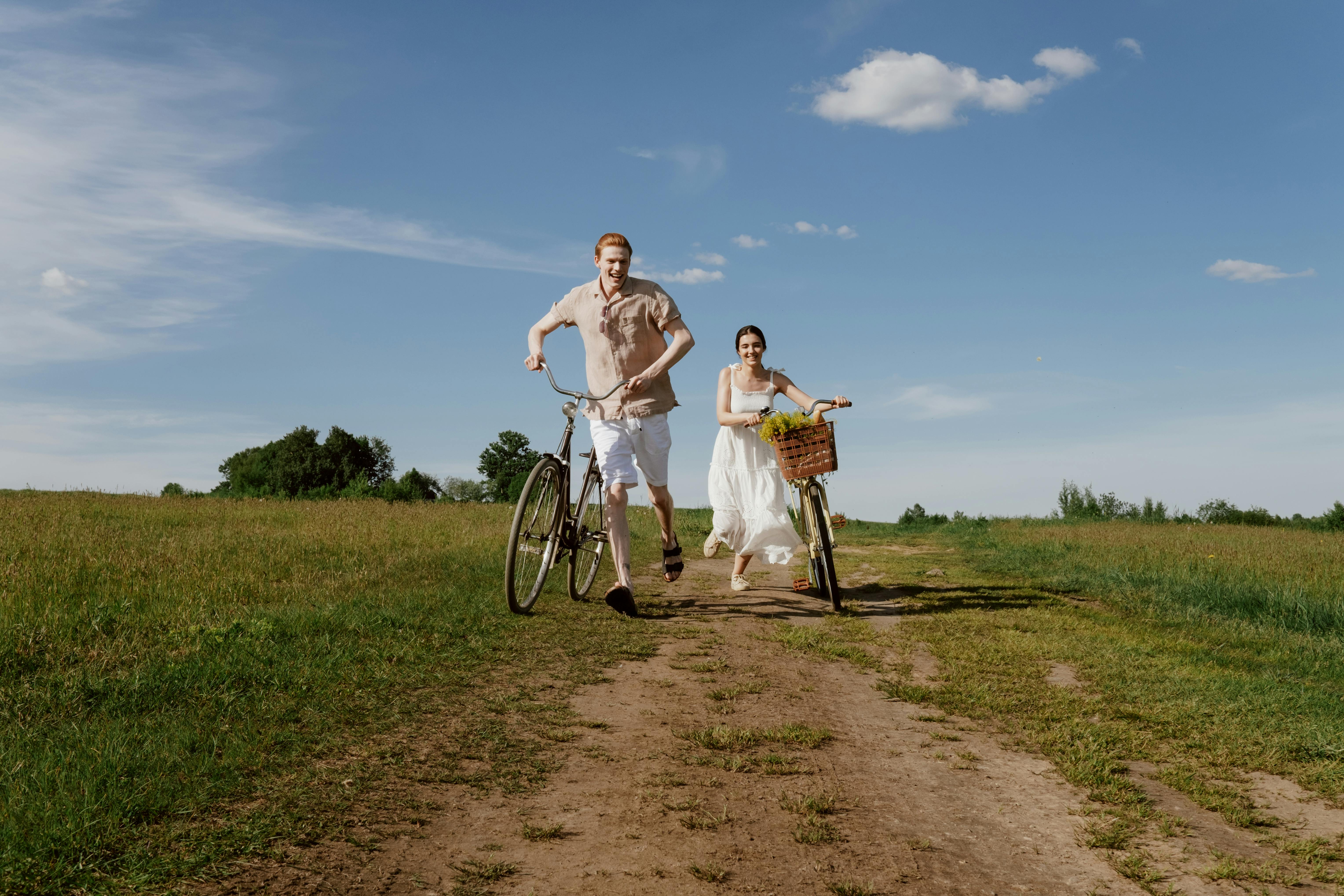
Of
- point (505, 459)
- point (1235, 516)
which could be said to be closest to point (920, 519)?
point (1235, 516)

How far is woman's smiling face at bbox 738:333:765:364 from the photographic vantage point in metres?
8.30

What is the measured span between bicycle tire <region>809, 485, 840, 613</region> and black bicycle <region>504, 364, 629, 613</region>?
186cm

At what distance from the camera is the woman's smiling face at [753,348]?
830 centimetres

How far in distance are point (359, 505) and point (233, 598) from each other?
39.7 ft

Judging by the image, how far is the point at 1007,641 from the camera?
6.66 m

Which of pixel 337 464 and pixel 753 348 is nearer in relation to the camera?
pixel 753 348

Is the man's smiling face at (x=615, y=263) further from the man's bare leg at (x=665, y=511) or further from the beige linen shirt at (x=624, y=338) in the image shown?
the man's bare leg at (x=665, y=511)

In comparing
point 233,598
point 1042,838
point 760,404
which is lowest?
point 1042,838

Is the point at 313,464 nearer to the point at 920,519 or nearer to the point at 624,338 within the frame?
the point at 920,519

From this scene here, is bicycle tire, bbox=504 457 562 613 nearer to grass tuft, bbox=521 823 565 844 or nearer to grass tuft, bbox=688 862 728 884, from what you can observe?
grass tuft, bbox=521 823 565 844

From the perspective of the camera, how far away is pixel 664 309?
22.4ft

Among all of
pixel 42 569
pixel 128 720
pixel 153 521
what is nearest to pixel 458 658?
pixel 128 720

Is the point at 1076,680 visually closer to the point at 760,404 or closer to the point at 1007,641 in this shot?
the point at 1007,641

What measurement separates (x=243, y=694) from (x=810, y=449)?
15.9ft
